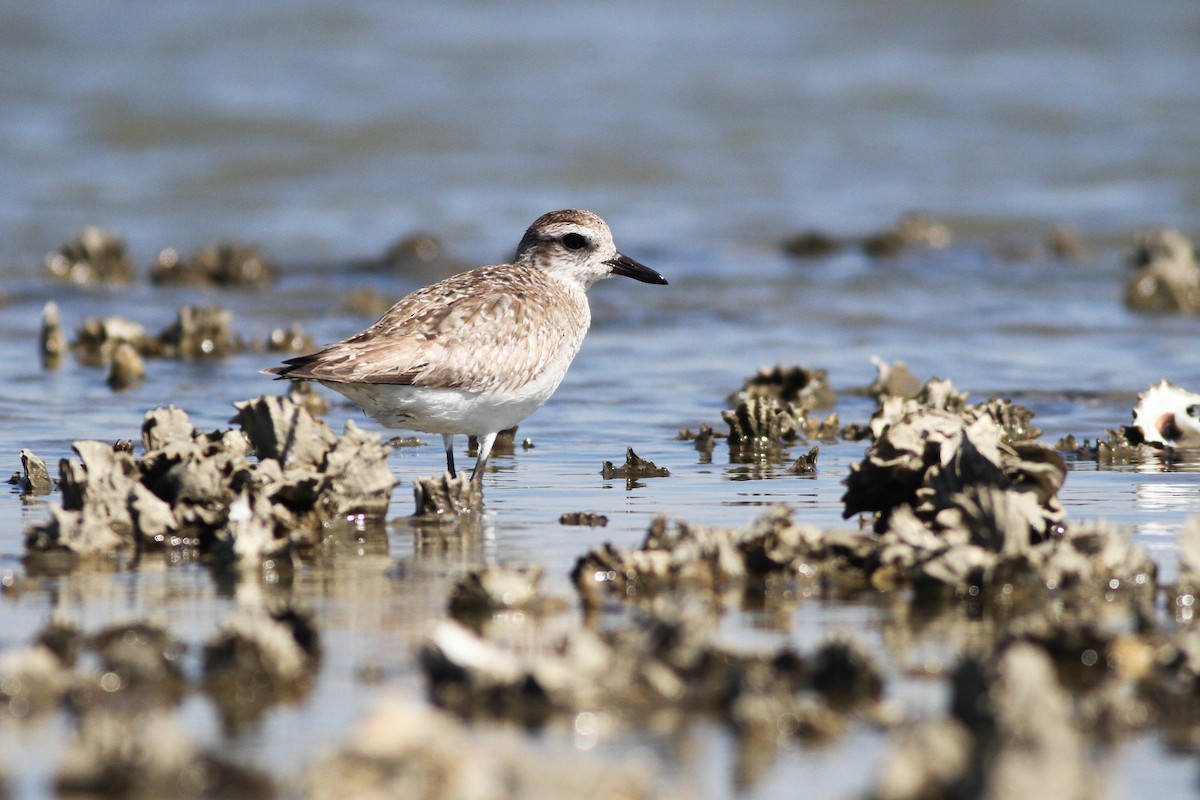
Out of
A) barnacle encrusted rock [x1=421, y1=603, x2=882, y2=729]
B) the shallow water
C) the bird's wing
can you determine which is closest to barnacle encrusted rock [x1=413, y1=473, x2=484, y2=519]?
the shallow water

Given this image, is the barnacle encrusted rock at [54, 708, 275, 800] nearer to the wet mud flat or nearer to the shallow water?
the wet mud flat

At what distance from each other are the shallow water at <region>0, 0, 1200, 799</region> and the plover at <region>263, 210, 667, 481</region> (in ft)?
1.21

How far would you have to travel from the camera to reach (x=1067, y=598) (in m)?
4.73

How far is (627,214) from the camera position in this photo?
19312 millimetres

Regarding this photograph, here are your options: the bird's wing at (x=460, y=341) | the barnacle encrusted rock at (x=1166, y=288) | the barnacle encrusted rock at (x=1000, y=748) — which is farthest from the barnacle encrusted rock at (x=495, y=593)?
the barnacle encrusted rock at (x=1166, y=288)

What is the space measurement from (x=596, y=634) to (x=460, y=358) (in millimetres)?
3143

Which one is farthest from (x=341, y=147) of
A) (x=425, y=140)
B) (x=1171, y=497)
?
Result: (x=1171, y=497)

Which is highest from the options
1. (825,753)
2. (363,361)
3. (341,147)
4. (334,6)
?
(334,6)

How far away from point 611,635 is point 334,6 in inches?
1010

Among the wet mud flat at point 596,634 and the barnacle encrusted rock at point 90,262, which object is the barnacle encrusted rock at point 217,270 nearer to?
the barnacle encrusted rock at point 90,262

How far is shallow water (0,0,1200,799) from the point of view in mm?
4934

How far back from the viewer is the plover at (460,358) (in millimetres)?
6773

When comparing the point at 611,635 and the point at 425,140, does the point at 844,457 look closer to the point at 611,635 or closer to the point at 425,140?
the point at 611,635

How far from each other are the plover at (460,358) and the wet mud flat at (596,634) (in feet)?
1.65
